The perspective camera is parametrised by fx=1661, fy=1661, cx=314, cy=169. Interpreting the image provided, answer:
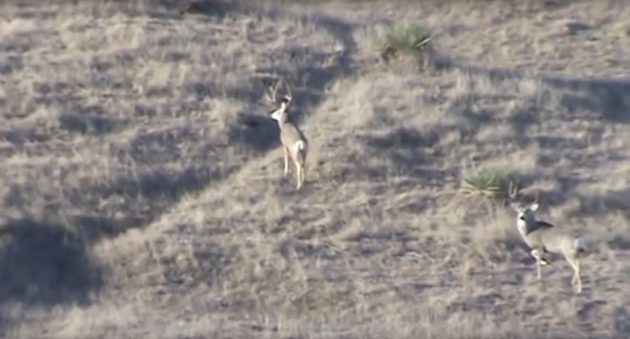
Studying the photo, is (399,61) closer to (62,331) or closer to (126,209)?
(126,209)

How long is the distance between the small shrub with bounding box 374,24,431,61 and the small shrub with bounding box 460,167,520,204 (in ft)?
16.1

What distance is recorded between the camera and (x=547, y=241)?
17.9 meters

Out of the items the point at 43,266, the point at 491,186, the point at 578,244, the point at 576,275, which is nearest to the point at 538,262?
the point at 576,275

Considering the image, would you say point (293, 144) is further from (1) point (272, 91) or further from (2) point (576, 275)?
(2) point (576, 275)

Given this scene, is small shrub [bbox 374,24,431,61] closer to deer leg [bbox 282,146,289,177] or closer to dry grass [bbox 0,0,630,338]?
dry grass [bbox 0,0,630,338]

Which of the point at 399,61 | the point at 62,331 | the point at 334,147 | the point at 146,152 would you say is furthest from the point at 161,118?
the point at 62,331

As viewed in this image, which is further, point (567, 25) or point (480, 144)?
point (567, 25)

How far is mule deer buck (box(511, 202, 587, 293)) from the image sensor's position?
17609 millimetres

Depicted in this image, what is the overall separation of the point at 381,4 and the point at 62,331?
44.2 ft

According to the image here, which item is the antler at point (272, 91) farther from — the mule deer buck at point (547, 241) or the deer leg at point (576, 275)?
the deer leg at point (576, 275)

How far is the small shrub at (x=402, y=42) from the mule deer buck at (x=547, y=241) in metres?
6.63

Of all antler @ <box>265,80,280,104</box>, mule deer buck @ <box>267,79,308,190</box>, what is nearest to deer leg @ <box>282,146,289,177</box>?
mule deer buck @ <box>267,79,308,190</box>

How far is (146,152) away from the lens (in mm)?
21703

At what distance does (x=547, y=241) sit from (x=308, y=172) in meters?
4.16
